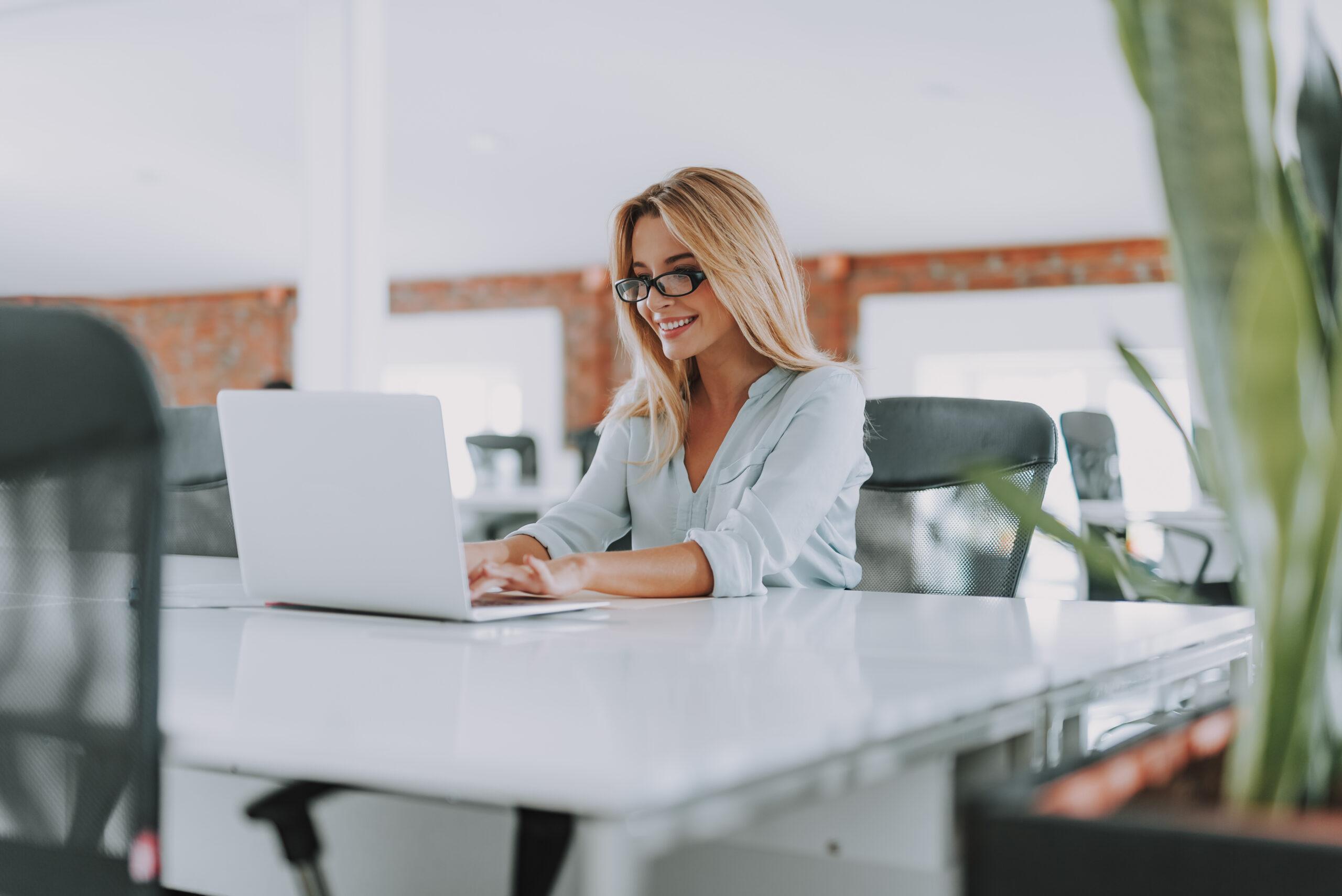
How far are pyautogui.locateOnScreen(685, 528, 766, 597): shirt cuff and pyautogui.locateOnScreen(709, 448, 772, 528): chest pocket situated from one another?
0.65ft

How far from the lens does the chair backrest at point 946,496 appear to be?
1751mm

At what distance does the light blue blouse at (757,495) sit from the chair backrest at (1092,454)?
2.89m

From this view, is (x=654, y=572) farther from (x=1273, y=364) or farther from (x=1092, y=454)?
(x=1092, y=454)

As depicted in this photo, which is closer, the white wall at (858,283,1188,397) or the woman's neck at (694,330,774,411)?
the woman's neck at (694,330,774,411)

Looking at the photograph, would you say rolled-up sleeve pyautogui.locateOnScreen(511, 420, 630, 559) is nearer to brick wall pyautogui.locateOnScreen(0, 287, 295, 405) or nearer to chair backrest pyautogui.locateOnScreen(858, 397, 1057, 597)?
chair backrest pyautogui.locateOnScreen(858, 397, 1057, 597)

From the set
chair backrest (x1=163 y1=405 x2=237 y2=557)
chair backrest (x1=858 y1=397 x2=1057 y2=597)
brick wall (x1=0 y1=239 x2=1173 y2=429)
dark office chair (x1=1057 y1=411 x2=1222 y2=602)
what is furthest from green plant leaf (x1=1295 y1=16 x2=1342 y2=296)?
brick wall (x1=0 y1=239 x2=1173 y2=429)

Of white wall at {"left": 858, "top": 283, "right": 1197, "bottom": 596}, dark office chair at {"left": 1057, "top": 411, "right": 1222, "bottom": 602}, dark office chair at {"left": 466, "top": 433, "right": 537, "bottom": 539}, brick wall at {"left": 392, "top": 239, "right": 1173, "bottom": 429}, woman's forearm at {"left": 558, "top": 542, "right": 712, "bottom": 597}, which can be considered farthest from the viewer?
brick wall at {"left": 392, "top": 239, "right": 1173, "bottom": 429}

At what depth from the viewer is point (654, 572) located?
4.66 ft

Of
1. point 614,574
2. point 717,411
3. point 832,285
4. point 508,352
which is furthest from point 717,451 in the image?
point 508,352

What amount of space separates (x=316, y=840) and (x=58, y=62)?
18.0 ft

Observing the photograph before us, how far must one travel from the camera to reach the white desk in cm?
61

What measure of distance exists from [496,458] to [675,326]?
522 centimetres

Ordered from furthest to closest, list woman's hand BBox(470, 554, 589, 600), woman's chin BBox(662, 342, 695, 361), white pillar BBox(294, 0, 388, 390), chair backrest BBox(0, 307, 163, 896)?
white pillar BBox(294, 0, 388, 390)
woman's chin BBox(662, 342, 695, 361)
woman's hand BBox(470, 554, 589, 600)
chair backrest BBox(0, 307, 163, 896)

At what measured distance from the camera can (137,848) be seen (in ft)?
2.26
